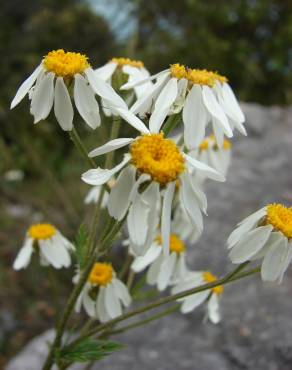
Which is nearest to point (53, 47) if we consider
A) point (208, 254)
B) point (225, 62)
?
point (225, 62)

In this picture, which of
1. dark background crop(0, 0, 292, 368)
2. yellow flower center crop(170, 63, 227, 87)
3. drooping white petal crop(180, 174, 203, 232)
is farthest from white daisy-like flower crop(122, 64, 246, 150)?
dark background crop(0, 0, 292, 368)

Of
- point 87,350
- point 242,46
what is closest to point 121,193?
point 87,350

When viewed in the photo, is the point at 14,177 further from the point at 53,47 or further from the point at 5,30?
the point at 5,30

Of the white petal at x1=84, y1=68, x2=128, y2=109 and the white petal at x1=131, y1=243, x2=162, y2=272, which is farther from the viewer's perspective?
the white petal at x1=131, y1=243, x2=162, y2=272

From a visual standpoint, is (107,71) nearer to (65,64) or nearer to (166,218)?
(65,64)

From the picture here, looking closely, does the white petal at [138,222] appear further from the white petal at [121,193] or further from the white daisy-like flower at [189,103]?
the white daisy-like flower at [189,103]

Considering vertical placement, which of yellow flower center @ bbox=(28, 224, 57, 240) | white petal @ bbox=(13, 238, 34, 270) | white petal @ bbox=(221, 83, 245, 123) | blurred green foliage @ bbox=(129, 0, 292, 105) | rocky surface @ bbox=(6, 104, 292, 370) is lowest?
blurred green foliage @ bbox=(129, 0, 292, 105)

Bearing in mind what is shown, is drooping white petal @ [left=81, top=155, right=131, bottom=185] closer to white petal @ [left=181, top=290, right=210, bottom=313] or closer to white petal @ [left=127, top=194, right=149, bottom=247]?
white petal @ [left=127, top=194, right=149, bottom=247]
